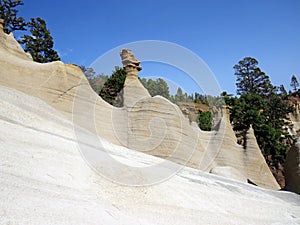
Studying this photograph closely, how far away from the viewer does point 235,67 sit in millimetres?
51969

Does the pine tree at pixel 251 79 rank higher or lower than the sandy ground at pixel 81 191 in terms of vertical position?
higher

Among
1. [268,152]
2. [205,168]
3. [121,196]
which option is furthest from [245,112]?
[121,196]

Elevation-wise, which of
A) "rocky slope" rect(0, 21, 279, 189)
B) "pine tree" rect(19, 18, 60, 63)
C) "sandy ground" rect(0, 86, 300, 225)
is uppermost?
"pine tree" rect(19, 18, 60, 63)

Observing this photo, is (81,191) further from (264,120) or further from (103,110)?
(264,120)

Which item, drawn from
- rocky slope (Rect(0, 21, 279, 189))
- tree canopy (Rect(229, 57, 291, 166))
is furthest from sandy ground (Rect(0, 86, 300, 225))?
tree canopy (Rect(229, 57, 291, 166))

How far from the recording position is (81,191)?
523 cm

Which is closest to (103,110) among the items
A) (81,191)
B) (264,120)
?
(81,191)

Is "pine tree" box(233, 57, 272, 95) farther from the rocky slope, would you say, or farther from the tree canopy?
the rocky slope

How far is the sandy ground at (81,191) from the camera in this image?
13.4 feet

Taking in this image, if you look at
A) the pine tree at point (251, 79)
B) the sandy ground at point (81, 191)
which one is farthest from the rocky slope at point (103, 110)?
the pine tree at point (251, 79)

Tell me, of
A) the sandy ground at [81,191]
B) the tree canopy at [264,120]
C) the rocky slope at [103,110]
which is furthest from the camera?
the tree canopy at [264,120]

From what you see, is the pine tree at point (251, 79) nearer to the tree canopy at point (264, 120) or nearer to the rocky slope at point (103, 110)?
the tree canopy at point (264, 120)

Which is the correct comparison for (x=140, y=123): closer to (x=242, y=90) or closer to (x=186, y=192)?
(x=186, y=192)

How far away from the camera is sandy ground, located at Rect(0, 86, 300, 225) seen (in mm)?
4074
